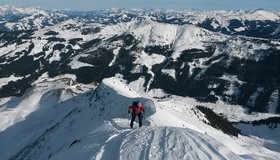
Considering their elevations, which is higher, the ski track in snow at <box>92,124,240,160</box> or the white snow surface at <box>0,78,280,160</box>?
the ski track in snow at <box>92,124,240,160</box>

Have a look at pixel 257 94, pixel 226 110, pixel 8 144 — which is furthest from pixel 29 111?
pixel 257 94

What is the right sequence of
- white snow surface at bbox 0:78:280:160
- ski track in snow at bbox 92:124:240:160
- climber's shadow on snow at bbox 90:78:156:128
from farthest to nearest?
climber's shadow on snow at bbox 90:78:156:128 → white snow surface at bbox 0:78:280:160 → ski track in snow at bbox 92:124:240:160

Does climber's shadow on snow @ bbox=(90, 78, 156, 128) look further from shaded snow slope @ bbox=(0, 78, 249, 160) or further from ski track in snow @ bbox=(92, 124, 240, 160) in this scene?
ski track in snow @ bbox=(92, 124, 240, 160)


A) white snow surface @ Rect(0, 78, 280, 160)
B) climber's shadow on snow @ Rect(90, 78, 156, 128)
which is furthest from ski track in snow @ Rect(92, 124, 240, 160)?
climber's shadow on snow @ Rect(90, 78, 156, 128)

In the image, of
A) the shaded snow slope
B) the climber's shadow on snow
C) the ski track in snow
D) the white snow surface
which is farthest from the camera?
the climber's shadow on snow

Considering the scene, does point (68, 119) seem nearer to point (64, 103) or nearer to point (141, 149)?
point (64, 103)

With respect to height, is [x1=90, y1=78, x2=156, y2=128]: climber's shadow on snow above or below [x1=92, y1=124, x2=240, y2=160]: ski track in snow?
below

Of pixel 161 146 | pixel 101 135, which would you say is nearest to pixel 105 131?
pixel 101 135

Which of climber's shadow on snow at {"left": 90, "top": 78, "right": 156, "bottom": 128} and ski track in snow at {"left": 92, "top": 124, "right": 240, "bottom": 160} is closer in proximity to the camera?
ski track in snow at {"left": 92, "top": 124, "right": 240, "bottom": 160}

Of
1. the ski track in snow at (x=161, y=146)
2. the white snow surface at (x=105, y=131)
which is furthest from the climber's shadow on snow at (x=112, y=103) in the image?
the ski track in snow at (x=161, y=146)

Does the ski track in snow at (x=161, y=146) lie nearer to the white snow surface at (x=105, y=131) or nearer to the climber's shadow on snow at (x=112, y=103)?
the white snow surface at (x=105, y=131)
